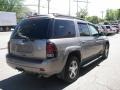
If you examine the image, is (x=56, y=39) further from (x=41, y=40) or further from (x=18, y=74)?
(x=18, y=74)

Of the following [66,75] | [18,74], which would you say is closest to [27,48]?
[66,75]

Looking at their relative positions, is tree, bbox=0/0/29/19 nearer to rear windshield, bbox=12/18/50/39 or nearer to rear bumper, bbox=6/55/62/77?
rear windshield, bbox=12/18/50/39

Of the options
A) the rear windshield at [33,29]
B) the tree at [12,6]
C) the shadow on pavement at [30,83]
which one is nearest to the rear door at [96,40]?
the shadow on pavement at [30,83]

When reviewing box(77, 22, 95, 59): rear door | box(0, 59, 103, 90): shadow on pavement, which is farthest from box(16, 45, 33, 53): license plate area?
box(77, 22, 95, 59): rear door

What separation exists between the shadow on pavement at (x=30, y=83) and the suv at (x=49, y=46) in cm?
35

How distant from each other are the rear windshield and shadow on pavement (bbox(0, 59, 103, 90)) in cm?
131

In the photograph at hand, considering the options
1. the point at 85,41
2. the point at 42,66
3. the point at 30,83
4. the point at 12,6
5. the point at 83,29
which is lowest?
the point at 30,83

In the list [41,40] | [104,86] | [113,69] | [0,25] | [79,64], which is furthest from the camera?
[0,25]

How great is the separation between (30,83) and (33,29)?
156cm

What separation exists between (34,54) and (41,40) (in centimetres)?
41

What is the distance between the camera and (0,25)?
4325 centimetres

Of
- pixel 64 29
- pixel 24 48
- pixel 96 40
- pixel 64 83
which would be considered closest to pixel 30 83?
pixel 64 83

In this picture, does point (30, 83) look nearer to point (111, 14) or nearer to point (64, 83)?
point (64, 83)

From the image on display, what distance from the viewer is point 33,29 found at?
6.09m
